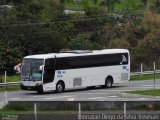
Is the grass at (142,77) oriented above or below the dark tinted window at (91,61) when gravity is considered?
below

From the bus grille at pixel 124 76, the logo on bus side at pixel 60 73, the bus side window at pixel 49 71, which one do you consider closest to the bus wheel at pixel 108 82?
the bus grille at pixel 124 76

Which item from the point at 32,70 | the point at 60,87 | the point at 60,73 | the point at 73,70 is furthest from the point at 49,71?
the point at 73,70

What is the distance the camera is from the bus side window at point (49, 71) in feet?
149

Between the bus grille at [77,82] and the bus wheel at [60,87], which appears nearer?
the bus wheel at [60,87]

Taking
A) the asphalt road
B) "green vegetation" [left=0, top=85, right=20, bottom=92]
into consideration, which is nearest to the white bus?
the asphalt road

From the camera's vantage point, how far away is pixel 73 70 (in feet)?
154

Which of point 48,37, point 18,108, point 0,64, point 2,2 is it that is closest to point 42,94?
point 18,108

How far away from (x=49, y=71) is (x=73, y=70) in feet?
7.29

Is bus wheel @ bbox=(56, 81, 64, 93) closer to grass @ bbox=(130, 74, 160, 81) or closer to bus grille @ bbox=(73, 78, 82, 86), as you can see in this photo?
bus grille @ bbox=(73, 78, 82, 86)

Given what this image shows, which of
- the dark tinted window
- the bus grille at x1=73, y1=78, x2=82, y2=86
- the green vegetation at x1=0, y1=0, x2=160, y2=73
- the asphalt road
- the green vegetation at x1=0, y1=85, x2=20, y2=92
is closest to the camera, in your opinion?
the asphalt road

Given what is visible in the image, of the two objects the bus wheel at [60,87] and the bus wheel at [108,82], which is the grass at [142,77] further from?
the bus wheel at [60,87]

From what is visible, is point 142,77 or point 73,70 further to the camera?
point 142,77

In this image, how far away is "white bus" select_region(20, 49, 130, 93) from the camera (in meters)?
45.3

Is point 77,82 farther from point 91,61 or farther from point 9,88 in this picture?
point 9,88
